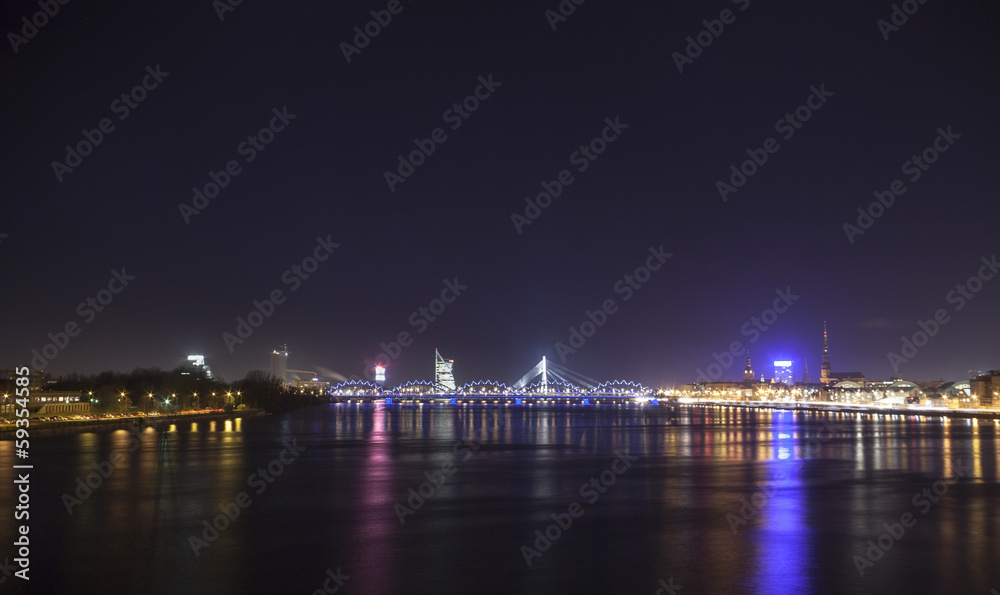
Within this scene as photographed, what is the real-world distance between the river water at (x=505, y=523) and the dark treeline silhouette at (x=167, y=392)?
3070 centimetres

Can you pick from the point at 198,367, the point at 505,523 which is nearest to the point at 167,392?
the point at 198,367

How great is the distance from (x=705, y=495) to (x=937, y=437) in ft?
70.7

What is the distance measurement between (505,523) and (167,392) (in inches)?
1992

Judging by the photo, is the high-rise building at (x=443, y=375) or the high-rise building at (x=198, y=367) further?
the high-rise building at (x=443, y=375)

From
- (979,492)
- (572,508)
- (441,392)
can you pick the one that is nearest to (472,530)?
(572,508)

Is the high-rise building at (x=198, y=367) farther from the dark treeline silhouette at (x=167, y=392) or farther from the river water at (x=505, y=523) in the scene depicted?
the river water at (x=505, y=523)

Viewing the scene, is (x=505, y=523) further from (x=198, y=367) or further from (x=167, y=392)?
(x=198, y=367)

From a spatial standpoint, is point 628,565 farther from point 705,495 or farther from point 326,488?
point 326,488

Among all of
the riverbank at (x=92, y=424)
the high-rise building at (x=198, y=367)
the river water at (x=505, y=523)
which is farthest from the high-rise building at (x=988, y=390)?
the high-rise building at (x=198, y=367)

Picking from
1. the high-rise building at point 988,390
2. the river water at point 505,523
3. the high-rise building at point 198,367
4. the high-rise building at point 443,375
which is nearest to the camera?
the river water at point 505,523

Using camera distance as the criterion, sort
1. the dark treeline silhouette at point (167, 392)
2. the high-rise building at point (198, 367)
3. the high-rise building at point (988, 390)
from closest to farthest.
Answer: the dark treeline silhouette at point (167, 392), the high-rise building at point (988, 390), the high-rise building at point (198, 367)

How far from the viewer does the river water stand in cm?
833

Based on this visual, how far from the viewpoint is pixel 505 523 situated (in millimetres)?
11516

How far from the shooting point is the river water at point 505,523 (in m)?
8.33
